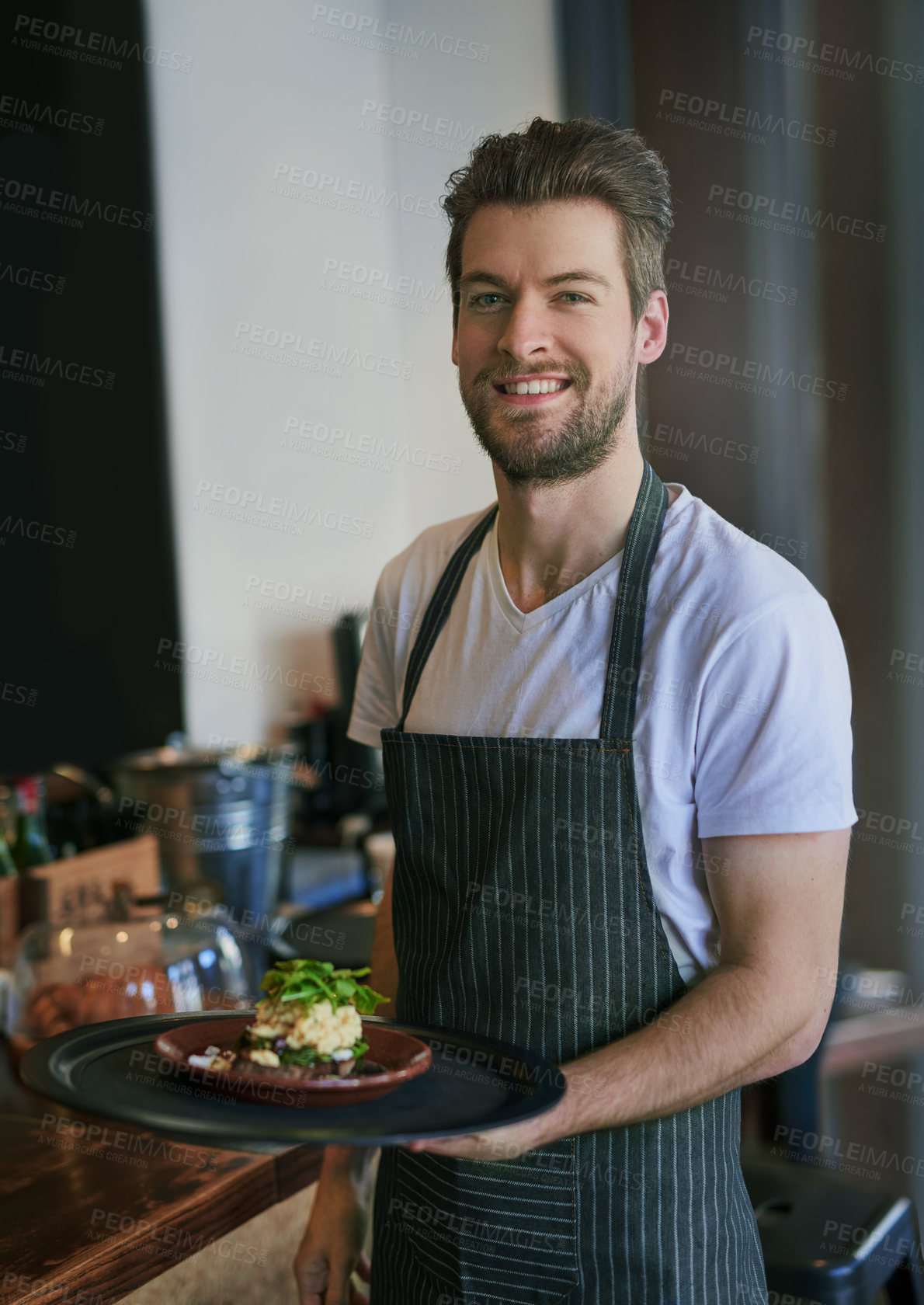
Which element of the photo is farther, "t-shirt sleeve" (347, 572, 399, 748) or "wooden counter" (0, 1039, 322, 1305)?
"t-shirt sleeve" (347, 572, 399, 748)

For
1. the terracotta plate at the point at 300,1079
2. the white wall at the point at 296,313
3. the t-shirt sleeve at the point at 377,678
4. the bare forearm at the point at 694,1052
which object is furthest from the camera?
the white wall at the point at 296,313

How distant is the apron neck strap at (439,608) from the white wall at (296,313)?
2.35m

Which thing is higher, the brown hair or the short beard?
the brown hair

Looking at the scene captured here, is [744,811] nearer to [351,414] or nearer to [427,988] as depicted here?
[427,988]

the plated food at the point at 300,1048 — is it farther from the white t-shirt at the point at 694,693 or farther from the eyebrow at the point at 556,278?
the eyebrow at the point at 556,278

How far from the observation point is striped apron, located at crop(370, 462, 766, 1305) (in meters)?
1.14

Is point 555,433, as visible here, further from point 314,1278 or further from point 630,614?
point 314,1278

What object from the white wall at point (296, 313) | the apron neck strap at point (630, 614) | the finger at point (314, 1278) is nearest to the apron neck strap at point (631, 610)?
the apron neck strap at point (630, 614)

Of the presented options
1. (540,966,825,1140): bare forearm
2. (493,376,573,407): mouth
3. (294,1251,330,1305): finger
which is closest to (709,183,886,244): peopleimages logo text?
(493,376,573,407): mouth

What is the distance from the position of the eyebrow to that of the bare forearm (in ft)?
2.20

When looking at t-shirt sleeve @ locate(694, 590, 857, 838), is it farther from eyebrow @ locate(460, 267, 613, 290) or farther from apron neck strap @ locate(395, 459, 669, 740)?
eyebrow @ locate(460, 267, 613, 290)

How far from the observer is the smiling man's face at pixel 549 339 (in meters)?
1.21

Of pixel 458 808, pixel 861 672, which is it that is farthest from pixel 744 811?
pixel 861 672

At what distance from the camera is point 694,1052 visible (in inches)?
40.7
